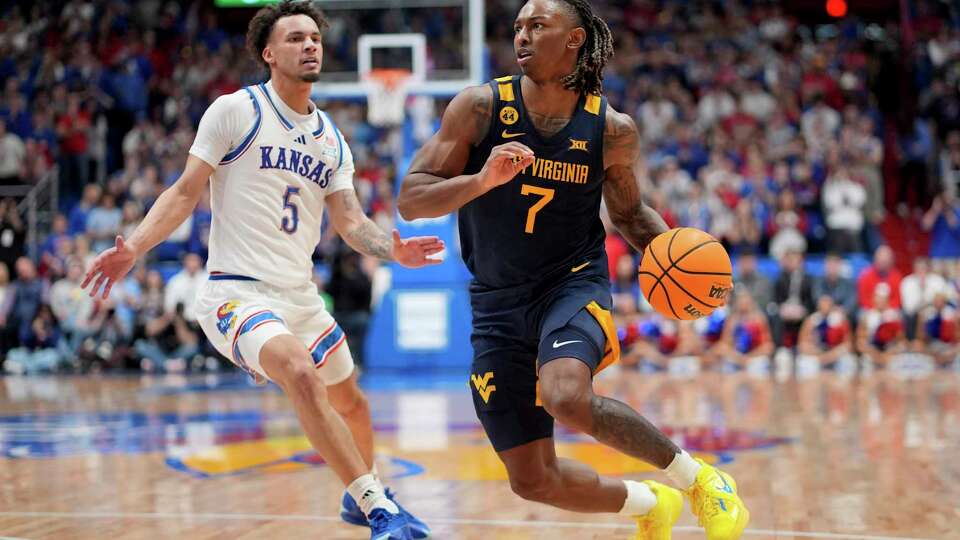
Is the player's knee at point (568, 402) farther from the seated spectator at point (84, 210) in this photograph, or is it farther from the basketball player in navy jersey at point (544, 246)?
the seated spectator at point (84, 210)

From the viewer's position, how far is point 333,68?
16.8 meters

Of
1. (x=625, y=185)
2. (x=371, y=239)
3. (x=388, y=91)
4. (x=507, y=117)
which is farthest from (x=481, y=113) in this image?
(x=388, y=91)

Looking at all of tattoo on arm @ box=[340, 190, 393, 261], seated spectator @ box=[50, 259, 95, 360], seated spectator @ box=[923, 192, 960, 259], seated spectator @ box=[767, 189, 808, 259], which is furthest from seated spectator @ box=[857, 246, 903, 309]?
tattoo on arm @ box=[340, 190, 393, 261]

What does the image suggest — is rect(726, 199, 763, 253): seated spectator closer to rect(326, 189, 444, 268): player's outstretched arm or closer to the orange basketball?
rect(326, 189, 444, 268): player's outstretched arm

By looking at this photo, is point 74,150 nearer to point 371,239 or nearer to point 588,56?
point 371,239

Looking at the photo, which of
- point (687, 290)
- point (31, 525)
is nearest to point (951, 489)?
point (687, 290)

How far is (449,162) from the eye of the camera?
4.74 meters

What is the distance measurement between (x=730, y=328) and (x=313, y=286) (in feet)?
37.8

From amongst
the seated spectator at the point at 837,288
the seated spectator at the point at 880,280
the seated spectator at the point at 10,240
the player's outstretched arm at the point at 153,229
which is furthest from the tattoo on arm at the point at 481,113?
the seated spectator at the point at 10,240

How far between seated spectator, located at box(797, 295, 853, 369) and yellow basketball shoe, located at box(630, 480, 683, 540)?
1158 centimetres

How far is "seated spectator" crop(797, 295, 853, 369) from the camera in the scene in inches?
631

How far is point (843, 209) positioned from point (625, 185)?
44.6ft

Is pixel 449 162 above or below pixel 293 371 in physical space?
above

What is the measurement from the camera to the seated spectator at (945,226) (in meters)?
18.1
